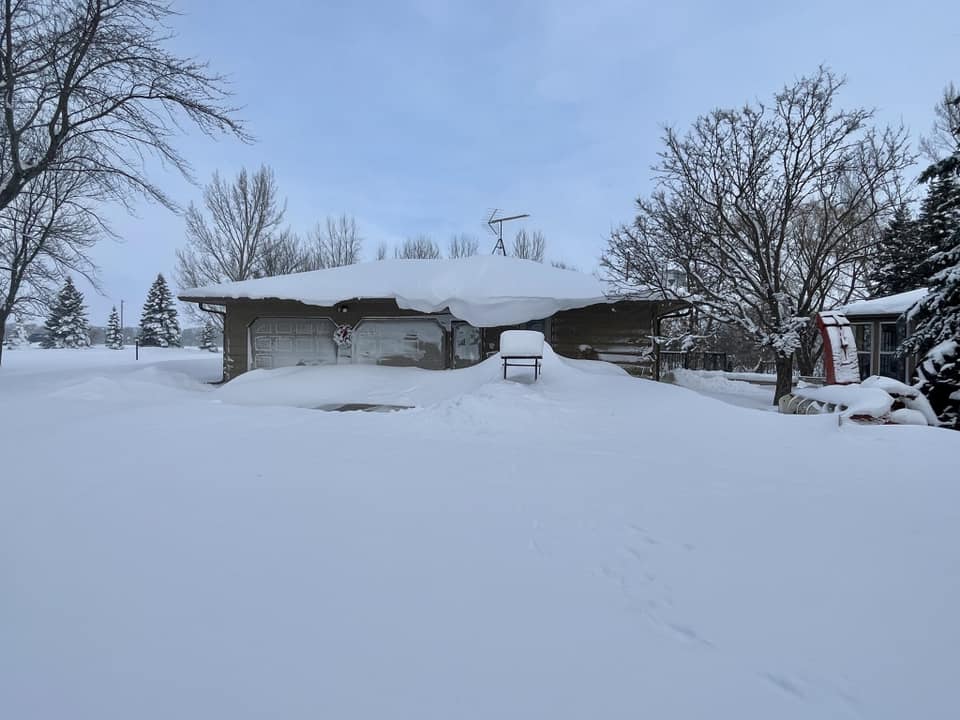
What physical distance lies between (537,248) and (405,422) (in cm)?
2966

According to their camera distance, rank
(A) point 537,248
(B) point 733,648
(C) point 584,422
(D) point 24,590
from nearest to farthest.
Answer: (B) point 733,648 → (D) point 24,590 → (C) point 584,422 → (A) point 537,248

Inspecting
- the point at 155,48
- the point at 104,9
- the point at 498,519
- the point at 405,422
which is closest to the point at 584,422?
the point at 405,422

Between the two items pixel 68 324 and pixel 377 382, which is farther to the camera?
pixel 68 324

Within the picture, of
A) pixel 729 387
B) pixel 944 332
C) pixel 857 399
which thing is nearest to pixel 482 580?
pixel 857 399

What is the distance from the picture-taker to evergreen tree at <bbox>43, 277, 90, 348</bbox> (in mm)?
36500

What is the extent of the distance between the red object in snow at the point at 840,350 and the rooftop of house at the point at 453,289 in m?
3.62

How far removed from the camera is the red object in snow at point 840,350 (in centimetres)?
721

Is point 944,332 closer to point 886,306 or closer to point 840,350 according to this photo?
point 840,350

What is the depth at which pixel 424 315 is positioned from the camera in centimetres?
1225

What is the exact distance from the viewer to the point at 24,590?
2.08 metres

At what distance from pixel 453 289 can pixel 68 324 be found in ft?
136

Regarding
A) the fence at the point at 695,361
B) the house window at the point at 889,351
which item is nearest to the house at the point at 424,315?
the house window at the point at 889,351

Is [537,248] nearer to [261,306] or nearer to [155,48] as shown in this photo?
[261,306]

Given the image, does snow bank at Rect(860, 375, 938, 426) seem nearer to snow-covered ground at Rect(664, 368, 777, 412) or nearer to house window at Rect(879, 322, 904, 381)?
snow-covered ground at Rect(664, 368, 777, 412)
